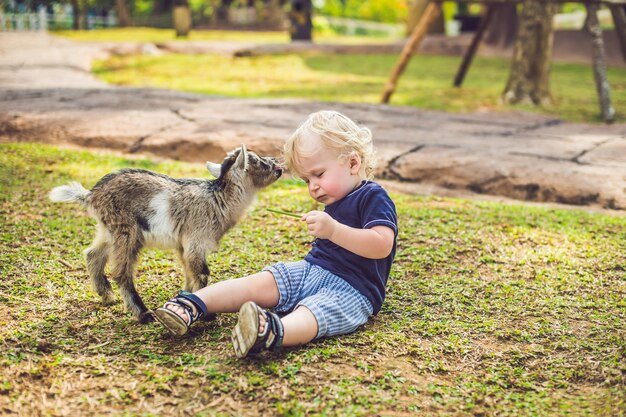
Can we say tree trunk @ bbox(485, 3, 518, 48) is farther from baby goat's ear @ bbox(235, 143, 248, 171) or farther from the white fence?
baby goat's ear @ bbox(235, 143, 248, 171)

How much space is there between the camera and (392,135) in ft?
23.2

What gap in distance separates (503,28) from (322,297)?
1629 cm

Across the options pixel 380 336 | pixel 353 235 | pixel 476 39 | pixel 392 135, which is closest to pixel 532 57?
pixel 476 39

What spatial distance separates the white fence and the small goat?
2075cm

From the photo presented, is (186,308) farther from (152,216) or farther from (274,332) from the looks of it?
(152,216)

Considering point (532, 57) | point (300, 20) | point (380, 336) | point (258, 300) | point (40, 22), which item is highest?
point (300, 20)

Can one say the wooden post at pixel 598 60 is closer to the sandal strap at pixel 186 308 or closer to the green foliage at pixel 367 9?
the sandal strap at pixel 186 308

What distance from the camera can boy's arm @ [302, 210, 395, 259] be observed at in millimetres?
3113

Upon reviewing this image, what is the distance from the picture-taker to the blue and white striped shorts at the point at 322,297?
308 centimetres

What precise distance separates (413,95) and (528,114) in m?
2.35

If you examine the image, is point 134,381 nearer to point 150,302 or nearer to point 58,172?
point 150,302

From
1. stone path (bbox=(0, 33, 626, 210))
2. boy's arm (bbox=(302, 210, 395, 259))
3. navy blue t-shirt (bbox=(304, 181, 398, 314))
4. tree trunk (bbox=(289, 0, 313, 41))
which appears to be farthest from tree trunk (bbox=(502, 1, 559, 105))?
tree trunk (bbox=(289, 0, 313, 41))

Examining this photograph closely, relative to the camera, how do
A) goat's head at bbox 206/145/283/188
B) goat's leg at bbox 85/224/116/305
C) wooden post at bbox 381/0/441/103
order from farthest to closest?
wooden post at bbox 381/0/441/103 < goat's head at bbox 206/145/283/188 < goat's leg at bbox 85/224/116/305

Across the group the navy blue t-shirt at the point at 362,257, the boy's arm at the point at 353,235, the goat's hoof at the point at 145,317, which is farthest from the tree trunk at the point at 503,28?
the goat's hoof at the point at 145,317
